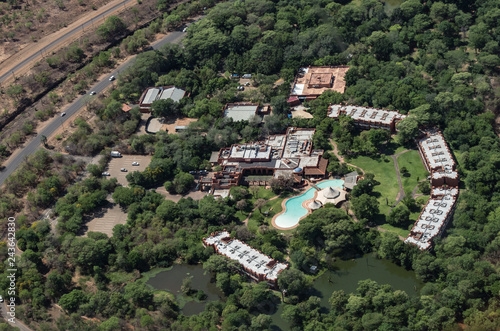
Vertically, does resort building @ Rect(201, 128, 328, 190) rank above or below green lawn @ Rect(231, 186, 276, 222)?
above

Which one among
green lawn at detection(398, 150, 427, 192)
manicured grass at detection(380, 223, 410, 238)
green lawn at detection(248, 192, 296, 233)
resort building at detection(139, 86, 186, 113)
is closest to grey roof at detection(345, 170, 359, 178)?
green lawn at detection(398, 150, 427, 192)

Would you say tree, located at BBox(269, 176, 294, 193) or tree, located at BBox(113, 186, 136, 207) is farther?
tree, located at BBox(113, 186, 136, 207)

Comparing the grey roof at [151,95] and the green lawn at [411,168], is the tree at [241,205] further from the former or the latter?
the grey roof at [151,95]

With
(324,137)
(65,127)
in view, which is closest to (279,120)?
(324,137)

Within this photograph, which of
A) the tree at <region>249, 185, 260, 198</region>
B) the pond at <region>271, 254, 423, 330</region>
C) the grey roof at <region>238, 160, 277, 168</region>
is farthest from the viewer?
the grey roof at <region>238, 160, 277, 168</region>

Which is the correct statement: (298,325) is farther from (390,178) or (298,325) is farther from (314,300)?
(390,178)

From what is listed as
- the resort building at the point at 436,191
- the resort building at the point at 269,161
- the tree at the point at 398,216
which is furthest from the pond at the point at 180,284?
the resort building at the point at 436,191

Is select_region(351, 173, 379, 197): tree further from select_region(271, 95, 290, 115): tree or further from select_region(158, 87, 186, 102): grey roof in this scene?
select_region(158, 87, 186, 102): grey roof
